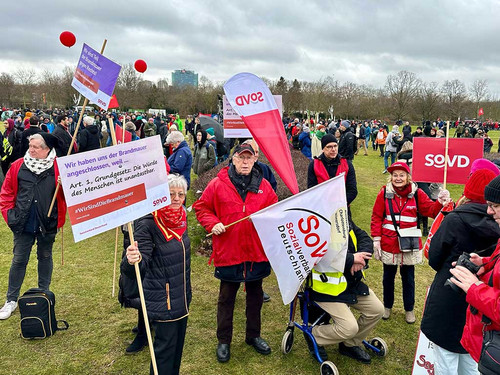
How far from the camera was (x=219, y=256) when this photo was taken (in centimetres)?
365

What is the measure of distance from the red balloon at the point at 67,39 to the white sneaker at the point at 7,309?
419 centimetres

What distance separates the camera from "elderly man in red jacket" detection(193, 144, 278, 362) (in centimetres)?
361

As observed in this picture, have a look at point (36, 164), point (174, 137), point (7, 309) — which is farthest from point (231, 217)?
point (174, 137)

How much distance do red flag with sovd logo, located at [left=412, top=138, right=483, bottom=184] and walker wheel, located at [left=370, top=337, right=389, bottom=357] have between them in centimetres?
184

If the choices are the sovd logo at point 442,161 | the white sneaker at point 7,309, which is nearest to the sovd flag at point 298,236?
the sovd logo at point 442,161

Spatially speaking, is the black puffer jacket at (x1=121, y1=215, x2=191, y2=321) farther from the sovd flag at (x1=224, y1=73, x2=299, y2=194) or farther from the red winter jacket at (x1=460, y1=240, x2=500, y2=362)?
the red winter jacket at (x1=460, y1=240, x2=500, y2=362)

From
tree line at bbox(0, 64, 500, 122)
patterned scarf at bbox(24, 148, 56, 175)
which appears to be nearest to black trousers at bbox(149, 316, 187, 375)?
patterned scarf at bbox(24, 148, 56, 175)

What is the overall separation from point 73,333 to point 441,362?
376cm

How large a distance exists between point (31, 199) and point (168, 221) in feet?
7.07

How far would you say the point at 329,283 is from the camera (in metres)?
3.42

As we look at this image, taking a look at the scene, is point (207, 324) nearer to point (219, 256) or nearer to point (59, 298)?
point (219, 256)

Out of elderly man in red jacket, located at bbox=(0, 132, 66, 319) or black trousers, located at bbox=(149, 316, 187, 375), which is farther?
elderly man in red jacket, located at bbox=(0, 132, 66, 319)

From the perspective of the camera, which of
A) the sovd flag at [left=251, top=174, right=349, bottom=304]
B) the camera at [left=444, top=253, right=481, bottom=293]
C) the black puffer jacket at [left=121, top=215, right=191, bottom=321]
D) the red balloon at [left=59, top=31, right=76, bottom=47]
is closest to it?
the camera at [left=444, top=253, right=481, bottom=293]

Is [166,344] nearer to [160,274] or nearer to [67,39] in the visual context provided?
[160,274]
